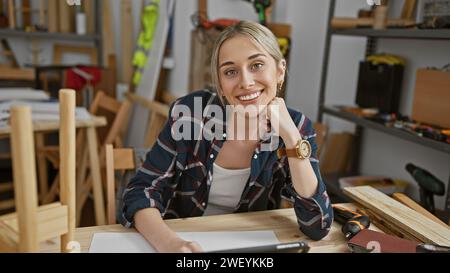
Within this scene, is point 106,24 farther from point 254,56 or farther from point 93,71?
point 254,56

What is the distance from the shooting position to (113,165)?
122cm

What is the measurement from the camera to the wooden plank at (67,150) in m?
0.56

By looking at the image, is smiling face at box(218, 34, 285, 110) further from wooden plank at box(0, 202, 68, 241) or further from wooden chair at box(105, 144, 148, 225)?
wooden plank at box(0, 202, 68, 241)

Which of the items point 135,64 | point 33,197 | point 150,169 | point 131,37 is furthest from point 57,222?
point 131,37

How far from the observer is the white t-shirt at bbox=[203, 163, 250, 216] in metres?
1.18

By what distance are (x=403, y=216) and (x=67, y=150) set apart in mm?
792

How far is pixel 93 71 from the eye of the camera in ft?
10.4

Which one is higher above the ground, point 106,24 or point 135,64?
point 106,24

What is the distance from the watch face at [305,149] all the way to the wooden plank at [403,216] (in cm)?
23

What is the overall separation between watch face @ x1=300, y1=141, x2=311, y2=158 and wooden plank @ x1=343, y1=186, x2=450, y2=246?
226 millimetres

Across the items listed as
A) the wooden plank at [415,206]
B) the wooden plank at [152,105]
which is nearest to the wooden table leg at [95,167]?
the wooden plank at [152,105]

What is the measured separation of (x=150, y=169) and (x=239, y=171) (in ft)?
0.81
